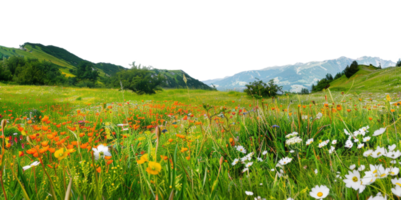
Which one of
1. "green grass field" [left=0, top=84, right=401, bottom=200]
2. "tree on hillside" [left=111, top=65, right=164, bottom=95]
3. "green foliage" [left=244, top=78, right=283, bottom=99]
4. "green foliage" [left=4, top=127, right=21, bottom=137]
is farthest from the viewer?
"tree on hillside" [left=111, top=65, right=164, bottom=95]

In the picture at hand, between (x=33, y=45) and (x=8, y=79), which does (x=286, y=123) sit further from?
(x=33, y=45)

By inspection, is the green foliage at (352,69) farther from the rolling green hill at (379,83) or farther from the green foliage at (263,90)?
the green foliage at (263,90)

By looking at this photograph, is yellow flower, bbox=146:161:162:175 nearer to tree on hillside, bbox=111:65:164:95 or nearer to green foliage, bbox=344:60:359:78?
tree on hillside, bbox=111:65:164:95

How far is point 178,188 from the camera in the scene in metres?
1.15

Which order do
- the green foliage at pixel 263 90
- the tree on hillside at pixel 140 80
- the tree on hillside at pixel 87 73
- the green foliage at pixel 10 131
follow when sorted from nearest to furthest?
the green foliage at pixel 263 90, the green foliage at pixel 10 131, the tree on hillside at pixel 140 80, the tree on hillside at pixel 87 73

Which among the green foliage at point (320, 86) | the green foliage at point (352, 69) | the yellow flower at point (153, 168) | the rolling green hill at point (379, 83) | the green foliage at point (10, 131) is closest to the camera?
the yellow flower at point (153, 168)

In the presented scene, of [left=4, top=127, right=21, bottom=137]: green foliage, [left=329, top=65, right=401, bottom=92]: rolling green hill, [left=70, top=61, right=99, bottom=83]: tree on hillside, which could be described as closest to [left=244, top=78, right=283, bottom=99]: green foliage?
[left=329, top=65, right=401, bottom=92]: rolling green hill

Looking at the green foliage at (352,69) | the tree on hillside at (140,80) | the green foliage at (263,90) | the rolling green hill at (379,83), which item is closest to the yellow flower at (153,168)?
the green foliage at (263,90)

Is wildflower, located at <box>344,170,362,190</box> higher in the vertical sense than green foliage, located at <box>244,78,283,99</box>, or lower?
lower

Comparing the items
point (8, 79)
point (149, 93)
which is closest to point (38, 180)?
point (149, 93)

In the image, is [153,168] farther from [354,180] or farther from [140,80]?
[140,80]

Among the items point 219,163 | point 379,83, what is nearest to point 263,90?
point 219,163

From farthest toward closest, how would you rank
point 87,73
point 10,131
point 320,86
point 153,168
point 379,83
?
point 87,73 → point 320,86 → point 379,83 → point 10,131 → point 153,168

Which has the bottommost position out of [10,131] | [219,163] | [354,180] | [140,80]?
[10,131]
